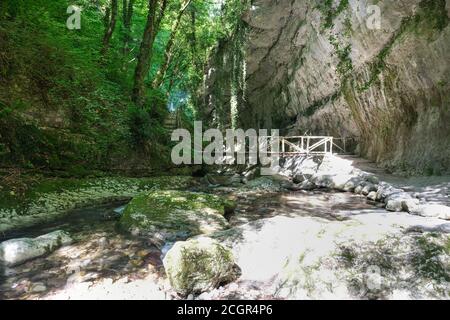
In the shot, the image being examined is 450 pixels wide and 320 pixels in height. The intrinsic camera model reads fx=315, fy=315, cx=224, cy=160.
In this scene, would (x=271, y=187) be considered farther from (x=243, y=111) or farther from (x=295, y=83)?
(x=243, y=111)

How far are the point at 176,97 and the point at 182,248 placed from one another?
29247mm

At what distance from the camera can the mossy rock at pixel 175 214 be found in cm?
616

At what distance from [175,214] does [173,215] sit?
0.20 feet

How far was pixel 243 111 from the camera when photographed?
25.4 m

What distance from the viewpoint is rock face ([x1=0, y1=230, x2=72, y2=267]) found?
474cm

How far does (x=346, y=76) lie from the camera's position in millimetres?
15547

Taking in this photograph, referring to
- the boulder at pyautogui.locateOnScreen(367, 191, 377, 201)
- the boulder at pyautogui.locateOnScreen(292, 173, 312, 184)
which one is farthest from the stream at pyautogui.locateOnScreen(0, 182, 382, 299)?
the boulder at pyautogui.locateOnScreen(292, 173, 312, 184)

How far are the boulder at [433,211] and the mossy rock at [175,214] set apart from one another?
14.1 feet

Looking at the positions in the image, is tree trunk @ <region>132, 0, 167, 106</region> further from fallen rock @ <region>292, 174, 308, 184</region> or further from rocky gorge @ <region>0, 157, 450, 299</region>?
fallen rock @ <region>292, 174, 308, 184</region>

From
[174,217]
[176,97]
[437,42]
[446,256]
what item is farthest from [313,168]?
Result: [176,97]

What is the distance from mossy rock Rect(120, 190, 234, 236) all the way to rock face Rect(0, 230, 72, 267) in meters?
1.36

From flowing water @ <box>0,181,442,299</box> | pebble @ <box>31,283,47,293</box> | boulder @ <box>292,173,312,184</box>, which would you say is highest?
boulder @ <box>292,173,312,184</box>

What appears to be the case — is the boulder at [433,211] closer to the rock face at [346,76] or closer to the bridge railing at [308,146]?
the rock face at [346,76]
